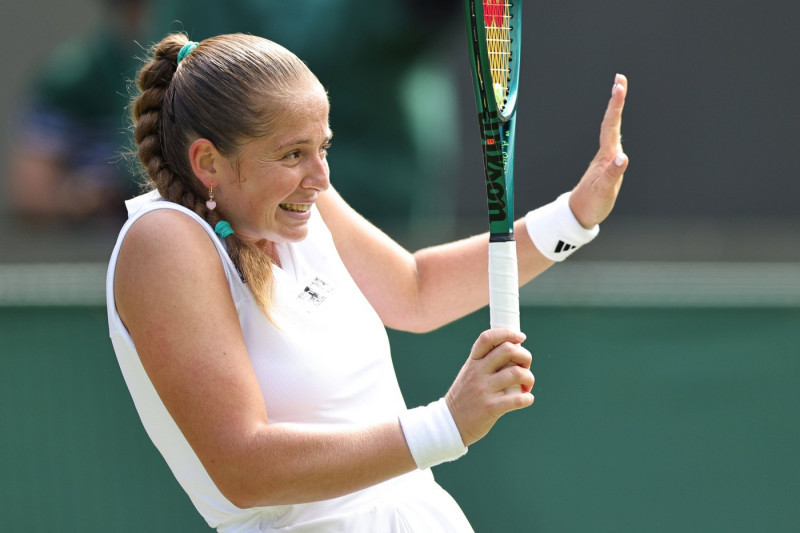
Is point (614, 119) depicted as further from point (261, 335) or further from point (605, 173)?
point (261, 335)

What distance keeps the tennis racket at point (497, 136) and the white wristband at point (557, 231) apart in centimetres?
29

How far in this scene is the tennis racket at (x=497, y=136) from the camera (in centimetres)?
193

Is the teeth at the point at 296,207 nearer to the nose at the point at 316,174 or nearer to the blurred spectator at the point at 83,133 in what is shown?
the nose at the point at 316,174

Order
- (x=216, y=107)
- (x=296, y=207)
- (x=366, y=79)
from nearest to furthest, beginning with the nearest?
(x=216, y=107), (x=296, y=207), (x=366, y=79)

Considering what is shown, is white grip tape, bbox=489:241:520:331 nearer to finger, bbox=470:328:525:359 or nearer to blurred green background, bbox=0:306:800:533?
finger, bbox=470:328:525:359

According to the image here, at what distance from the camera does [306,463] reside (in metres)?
1.80

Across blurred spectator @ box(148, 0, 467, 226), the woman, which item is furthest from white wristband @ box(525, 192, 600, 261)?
blurred spectator @ box(148, 0, 467, 226)

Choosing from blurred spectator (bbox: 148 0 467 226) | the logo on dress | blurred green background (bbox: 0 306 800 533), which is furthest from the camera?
blurred spectator (bbox: 148 0 467 226)

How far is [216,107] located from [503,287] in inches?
21.8

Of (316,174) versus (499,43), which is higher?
(499,43)

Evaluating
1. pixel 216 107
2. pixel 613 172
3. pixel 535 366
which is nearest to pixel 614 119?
pixel 613 172

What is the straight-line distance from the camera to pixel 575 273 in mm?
3492

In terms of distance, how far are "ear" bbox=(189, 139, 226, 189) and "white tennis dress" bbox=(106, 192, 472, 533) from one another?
8cm

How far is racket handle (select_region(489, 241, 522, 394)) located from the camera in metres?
1.91
